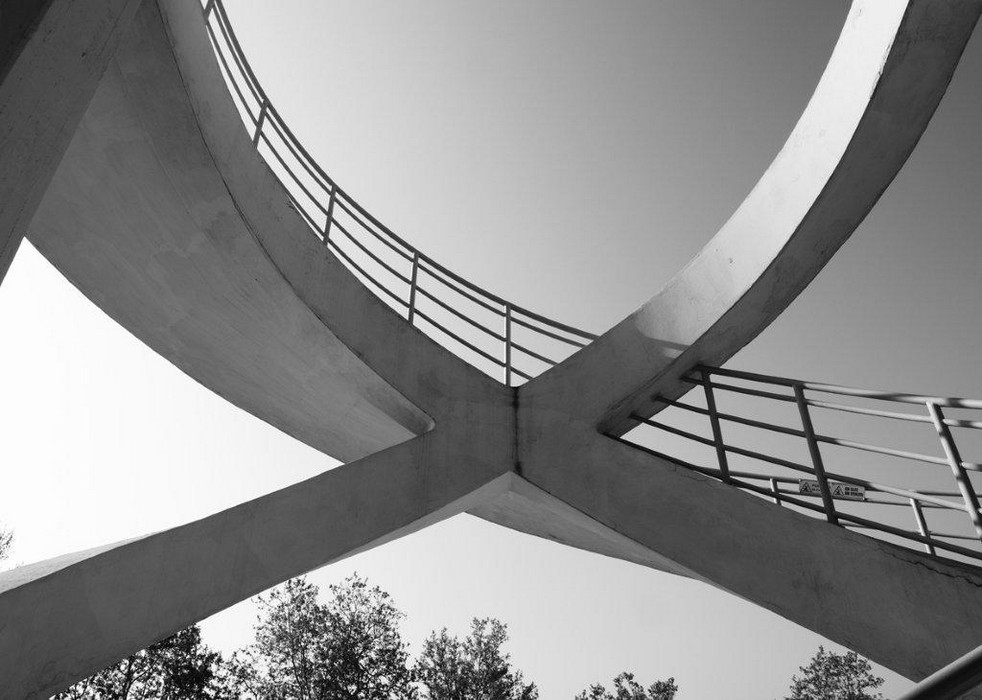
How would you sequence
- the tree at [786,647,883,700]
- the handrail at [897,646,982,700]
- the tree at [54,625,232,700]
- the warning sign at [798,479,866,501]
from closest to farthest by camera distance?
the handrail at [897,646,982,700] → the warning sign at [798,479,866,501] → the tree at [54,625,232,700] → the tree at [786,647,883,700]

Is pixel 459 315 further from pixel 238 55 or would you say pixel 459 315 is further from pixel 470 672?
pixel 470 672

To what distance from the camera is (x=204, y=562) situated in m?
4.92

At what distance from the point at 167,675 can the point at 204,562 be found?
21.8 m

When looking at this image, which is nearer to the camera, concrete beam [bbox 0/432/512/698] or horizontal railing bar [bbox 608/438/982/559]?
concrete beam [bbox 0/432/512/698]

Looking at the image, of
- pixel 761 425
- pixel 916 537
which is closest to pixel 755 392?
pixel 761 425

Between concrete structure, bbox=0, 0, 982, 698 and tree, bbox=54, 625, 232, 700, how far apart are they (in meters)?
19.5

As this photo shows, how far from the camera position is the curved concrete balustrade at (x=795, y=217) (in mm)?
4812

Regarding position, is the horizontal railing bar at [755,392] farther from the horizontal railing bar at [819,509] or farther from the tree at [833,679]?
the tree at [833,679]

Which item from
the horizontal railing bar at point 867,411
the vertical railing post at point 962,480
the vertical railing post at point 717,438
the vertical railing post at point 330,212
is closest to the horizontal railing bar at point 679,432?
the vertical railing post at point 717,438

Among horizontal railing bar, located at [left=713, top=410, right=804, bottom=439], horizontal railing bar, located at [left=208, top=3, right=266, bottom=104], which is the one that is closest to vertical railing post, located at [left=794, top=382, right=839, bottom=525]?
horizontal railing bar, located at [left=713, top=410, right=804, bottom=439]

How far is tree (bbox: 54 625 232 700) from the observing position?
21516 mm

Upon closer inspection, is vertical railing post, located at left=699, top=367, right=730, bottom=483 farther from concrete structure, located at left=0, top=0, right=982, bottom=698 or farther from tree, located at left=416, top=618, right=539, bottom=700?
tree, located at left=416, top=618, right=539, bottom=700

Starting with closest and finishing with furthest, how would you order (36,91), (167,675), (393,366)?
(36,91) → (393,366) → (167,675)

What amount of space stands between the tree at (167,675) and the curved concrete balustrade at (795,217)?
21022mm
